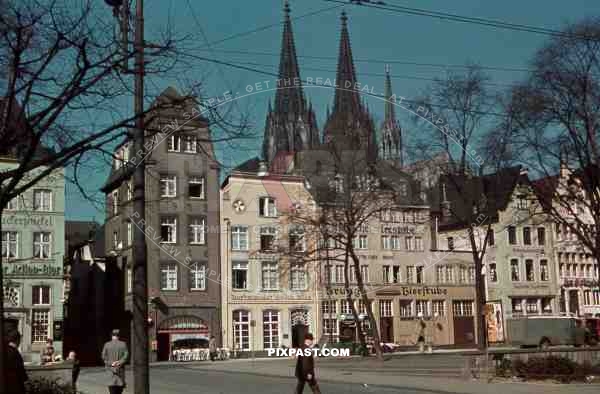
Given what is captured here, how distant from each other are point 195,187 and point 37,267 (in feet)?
37.4

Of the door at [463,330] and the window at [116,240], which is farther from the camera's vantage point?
the door at [463,330]

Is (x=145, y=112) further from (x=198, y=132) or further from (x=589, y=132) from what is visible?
(x=589, y=132)

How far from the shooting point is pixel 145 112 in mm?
12852

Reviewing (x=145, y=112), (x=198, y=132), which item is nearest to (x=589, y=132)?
(x=198, y=132)

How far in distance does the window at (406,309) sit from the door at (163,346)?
18592mm

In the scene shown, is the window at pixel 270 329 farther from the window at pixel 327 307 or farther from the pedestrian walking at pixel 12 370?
the pedestrian walking at pixel 12 370

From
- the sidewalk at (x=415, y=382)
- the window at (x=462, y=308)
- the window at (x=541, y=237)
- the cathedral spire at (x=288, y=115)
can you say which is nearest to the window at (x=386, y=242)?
the window at (x=462, y=308)

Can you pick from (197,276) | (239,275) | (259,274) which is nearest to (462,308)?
(259,274)

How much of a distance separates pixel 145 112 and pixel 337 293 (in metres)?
53.1

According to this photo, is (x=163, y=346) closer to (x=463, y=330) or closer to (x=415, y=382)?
(x=463, y=330)

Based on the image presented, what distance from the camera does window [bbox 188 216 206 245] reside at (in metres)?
59.3

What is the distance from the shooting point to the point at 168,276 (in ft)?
192

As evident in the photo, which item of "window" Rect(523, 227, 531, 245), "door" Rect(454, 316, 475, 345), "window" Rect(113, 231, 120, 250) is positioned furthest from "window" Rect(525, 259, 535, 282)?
"window" Rect(113, 231, 120, 250)

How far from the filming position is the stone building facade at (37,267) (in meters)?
54.0
